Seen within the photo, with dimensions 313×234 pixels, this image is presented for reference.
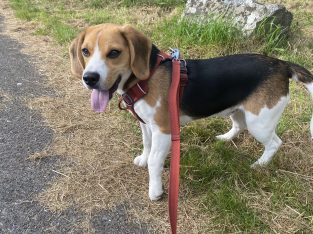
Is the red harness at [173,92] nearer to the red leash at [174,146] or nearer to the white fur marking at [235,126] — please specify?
the red leash at [174,146]

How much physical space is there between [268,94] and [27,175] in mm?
A: 2281

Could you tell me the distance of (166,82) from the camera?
340 centimetres

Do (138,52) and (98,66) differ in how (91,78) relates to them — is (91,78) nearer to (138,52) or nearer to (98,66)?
(98,66)

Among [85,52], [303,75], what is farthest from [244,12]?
[85,52]

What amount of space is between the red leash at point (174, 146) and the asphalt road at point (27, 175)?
2.17 feet

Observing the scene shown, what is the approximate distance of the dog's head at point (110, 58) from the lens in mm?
3031

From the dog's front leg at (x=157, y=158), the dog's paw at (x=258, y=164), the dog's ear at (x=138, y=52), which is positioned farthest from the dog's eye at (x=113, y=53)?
the dog's paw at (x=258, y=164)

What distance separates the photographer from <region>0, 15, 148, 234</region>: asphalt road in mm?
3246

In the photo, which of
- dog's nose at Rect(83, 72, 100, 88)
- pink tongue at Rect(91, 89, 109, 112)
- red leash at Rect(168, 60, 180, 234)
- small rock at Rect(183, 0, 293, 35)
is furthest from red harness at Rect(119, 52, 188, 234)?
small rock at Rect(183, 0, 293, 35)

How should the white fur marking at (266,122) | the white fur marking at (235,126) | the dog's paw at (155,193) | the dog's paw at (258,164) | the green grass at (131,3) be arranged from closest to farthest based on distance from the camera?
1. the dog's paw at (155,193)
2. the white fur marking at (266,122)
3. the dog's paw at (258,164)
4. the white fur marking at (235,126)
5. the green grass at (131,3)

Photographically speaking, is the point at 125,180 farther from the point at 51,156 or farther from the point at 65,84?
the point at 65,84

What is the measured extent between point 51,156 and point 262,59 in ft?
7.25

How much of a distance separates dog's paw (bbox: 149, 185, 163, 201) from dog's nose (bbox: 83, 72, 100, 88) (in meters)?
1.07

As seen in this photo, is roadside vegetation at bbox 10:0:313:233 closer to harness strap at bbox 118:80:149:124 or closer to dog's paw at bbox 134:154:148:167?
dog's paw at bbox 134:154:148:167
